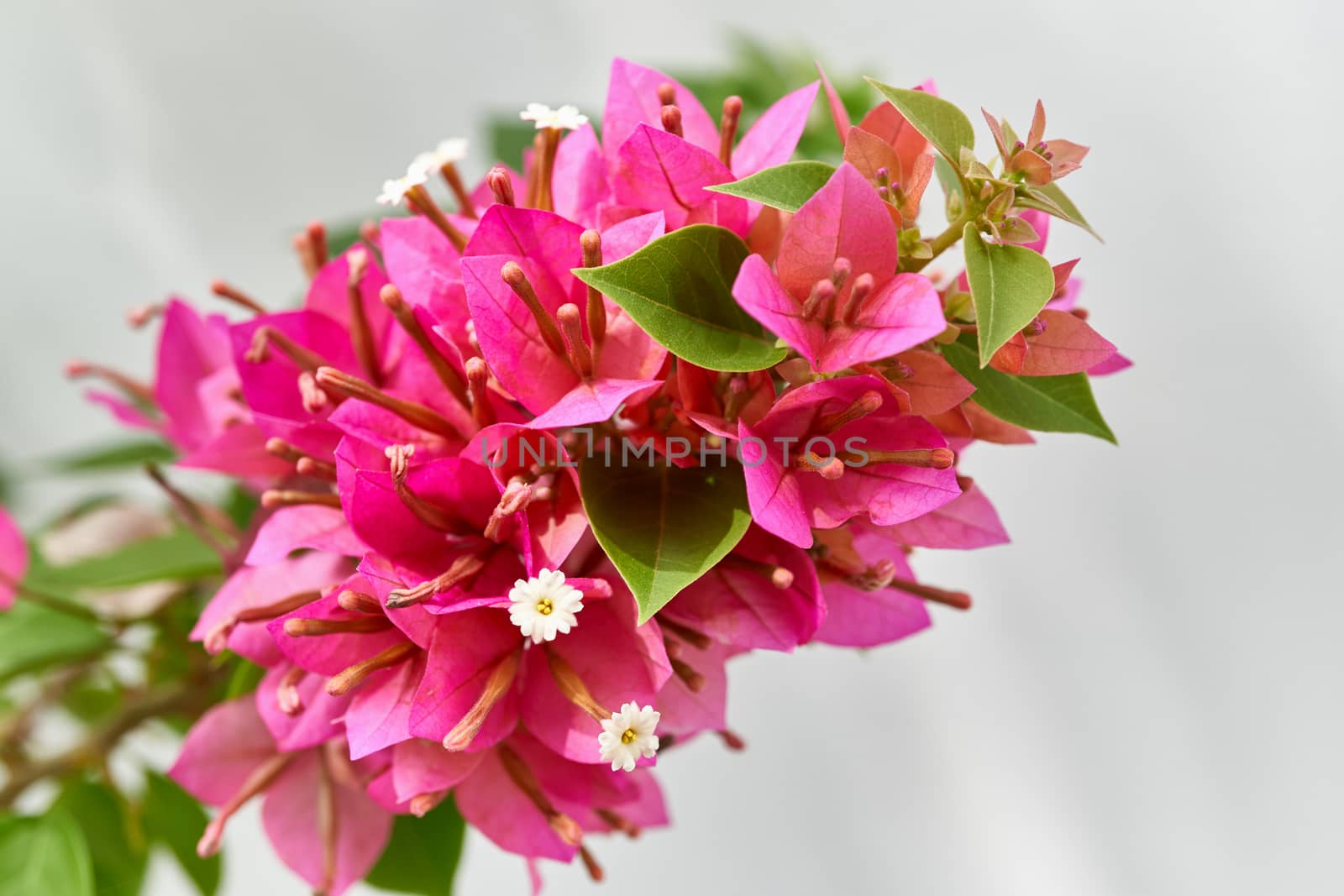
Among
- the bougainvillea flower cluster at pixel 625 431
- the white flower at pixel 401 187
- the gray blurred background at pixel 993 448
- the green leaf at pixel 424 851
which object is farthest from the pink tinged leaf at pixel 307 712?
the gray blurred background at pixel 993 448

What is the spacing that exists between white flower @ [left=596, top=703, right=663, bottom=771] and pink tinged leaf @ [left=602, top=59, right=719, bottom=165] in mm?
221

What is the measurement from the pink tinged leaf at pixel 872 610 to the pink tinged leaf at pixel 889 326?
0.34 ft

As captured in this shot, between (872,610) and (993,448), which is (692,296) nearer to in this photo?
(872,610)

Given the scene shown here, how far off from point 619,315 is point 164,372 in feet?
1.03

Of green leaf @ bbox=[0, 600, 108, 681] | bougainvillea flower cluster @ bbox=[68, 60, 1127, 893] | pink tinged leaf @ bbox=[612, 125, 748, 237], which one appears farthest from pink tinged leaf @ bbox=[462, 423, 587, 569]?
green leaf @ bbox=[0, 600, 108, 681]

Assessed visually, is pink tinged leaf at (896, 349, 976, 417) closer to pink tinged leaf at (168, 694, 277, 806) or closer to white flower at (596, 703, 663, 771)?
white flower at (596, 703, 663, 771)

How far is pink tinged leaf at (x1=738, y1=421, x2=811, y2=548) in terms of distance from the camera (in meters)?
0.33

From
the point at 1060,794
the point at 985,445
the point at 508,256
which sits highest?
the point at 508,256

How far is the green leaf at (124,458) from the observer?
77 centimetres

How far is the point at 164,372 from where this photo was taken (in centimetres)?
55

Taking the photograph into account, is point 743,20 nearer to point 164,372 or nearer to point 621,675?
point 164,372

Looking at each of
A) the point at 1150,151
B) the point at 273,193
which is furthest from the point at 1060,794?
the point at 273,193

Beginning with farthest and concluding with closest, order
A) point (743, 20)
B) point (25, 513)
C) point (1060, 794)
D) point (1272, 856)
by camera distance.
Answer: point (25, 513)
point (743, 20)
point (1060, 794)
point (1272, 856)

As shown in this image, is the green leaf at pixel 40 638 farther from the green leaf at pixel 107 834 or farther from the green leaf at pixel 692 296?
the green leaf at pixel 692 296
